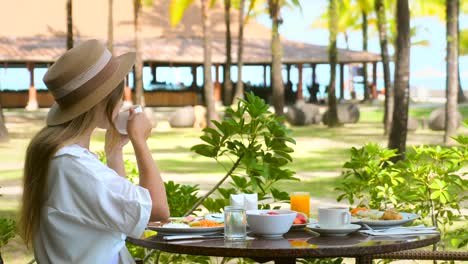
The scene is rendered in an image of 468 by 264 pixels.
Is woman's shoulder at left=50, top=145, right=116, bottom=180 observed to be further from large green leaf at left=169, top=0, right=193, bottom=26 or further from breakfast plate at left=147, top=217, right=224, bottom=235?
large green leaf at left=169, top=0, right=193, bottom=26

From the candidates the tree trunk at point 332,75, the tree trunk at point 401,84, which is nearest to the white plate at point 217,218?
the tree trunk at point 401,84

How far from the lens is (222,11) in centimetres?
4459

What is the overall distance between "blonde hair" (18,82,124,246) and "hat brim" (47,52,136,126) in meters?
0.02

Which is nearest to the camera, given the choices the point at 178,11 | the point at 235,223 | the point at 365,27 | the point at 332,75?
the point at 235,223

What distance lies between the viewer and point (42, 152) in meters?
2.43

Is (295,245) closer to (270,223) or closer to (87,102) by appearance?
(270,223)

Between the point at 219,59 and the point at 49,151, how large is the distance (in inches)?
1308

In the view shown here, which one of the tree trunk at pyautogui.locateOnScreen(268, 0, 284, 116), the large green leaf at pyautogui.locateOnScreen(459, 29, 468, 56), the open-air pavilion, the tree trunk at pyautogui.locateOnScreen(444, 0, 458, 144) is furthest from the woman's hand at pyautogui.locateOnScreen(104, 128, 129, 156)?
the large green leaf at pyautogui.locateOnScreen(459, 29, 468, 56)

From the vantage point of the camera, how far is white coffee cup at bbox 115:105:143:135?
2607 mm

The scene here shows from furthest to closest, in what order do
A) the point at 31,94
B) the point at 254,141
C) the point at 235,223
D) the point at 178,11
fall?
the point at 178,11
the point at 31,94
the point at 254,141
the point at 235,223

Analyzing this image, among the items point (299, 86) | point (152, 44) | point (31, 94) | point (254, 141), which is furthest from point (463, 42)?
point (254, 141)

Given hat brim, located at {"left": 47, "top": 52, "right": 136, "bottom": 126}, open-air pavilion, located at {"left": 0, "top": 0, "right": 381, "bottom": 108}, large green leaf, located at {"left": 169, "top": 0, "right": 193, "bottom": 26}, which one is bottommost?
hat brim, located at {"left": 47, "top": 52, "right": 136, "bottom": 126}

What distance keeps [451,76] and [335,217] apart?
16.2 m

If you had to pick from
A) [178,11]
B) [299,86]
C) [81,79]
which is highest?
[178,11]
